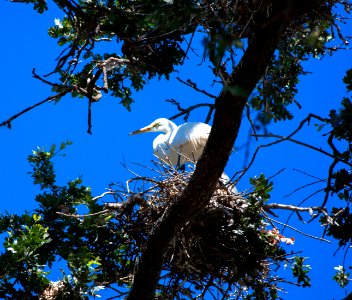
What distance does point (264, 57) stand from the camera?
2246 millimetres

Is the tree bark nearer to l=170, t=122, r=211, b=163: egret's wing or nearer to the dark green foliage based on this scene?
the dark green foliage

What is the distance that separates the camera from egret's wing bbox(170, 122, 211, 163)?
5.49m

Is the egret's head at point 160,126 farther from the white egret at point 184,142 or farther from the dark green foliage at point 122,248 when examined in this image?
the dark green foliage at point 122,248

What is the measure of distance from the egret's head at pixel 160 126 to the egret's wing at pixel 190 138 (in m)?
0.61

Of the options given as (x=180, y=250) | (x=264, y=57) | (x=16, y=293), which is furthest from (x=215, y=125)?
(x=16, y=293)

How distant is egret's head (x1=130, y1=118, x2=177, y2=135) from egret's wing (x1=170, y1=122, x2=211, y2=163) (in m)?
0.61

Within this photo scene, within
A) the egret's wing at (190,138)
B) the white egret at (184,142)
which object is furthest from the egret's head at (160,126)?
the egret's wing at (190,138)

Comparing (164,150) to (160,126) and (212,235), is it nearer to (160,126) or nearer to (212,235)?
(160,126)

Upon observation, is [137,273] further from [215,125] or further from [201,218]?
[215,125]

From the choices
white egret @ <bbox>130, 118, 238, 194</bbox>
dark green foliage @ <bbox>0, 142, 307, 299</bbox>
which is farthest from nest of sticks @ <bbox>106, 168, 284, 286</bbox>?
white egret @ <bbox>130, 118, 238, 194</bbox>

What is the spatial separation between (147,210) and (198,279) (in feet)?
1.65

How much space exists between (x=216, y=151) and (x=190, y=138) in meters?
2.96

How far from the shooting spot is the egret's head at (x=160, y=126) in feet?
20.7

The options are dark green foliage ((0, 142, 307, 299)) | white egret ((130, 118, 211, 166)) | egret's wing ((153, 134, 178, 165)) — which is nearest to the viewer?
dark green foliage ((0, 142, 307, 299))
